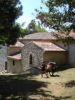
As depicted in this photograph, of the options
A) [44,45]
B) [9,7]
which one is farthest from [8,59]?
[9,7]

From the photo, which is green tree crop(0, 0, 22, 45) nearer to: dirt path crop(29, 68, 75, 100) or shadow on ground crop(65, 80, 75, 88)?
dirt path crop(29, 68, 75, 100)

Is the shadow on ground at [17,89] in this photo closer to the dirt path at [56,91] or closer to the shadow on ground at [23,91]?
the shadow on ground at [23,91]

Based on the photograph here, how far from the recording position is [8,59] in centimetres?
5669

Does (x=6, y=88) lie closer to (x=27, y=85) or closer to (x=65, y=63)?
(x=27, y=85)

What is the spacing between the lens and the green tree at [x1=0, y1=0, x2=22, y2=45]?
29.3 m

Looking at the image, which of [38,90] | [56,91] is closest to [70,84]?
[56,91]

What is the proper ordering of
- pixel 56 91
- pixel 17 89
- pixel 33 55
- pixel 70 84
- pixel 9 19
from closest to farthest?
pixel 56 91 → pixel 17 89 → pixel 70 84 → pixel 9 19 → pixel 33 55

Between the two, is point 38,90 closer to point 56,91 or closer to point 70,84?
point 56,91

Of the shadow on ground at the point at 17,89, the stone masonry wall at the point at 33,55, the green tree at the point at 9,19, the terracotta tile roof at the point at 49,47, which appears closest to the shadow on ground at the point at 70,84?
the shadow on ground at the point at 17,89

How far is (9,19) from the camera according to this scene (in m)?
30.9

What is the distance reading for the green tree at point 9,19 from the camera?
29.3 meters

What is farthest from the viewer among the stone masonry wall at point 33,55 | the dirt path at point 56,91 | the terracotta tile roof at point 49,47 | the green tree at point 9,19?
the stone masonry wall at point 33,55

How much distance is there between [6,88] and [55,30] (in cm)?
642

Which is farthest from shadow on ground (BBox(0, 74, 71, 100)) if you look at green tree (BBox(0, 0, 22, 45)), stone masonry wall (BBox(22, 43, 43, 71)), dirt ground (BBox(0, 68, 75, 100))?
stone masonry wall (BBox(22, 43, 43, 71))
